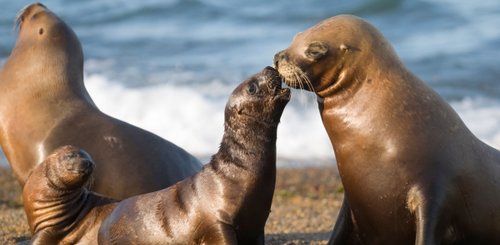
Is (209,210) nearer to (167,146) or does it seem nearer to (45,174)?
(45,174)

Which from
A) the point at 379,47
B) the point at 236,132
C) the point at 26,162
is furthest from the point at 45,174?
the point at 379,47

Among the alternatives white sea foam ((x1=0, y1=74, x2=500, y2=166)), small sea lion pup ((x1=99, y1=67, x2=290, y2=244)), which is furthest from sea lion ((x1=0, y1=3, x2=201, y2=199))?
white sea foam ((x1=0, y1=74, x2=500, y2=166))

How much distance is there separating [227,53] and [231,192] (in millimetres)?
15419

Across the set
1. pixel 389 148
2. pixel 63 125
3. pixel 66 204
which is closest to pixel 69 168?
pixel 66 204

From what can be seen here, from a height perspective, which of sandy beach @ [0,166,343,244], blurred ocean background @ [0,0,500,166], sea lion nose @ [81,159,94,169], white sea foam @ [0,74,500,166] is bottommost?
blurred ocean background @ [0,0,500,166]

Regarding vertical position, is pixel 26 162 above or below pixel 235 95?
below

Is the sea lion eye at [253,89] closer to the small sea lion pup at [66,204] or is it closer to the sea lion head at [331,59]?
the sea lion head at [331,59]

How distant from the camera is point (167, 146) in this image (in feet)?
33.6

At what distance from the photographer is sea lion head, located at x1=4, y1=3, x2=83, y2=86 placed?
10.7 m

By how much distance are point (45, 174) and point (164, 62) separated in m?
14.0

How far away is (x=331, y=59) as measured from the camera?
8281 millimetres

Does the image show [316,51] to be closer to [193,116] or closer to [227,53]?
[193,116]

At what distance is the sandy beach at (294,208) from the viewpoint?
10.1 meters

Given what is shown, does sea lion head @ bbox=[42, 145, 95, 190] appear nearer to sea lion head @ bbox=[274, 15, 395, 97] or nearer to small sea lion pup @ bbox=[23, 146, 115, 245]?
Result: small sea lion pup @ bbox=[23, 146, 115, 245]
